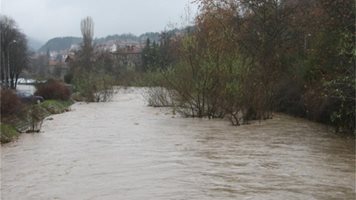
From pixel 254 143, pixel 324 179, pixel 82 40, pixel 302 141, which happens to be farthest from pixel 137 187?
pixel 82 40

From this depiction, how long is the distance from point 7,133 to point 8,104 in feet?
19.0

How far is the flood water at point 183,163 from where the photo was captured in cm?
1149

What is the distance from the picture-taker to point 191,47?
28.4 m

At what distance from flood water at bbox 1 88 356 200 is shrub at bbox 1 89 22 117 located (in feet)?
12.1

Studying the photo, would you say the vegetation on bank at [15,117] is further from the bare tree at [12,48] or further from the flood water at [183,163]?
the bare tree at [12,48]

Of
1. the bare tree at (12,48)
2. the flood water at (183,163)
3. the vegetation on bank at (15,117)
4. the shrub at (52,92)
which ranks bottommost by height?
the flood water at (183,163)

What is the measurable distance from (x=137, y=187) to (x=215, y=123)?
14401 millimetres

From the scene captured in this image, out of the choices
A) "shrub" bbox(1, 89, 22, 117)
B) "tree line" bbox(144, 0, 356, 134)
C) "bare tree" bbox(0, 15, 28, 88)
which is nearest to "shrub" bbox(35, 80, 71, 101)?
"tree line" bbox(144, 0, 356, 134)

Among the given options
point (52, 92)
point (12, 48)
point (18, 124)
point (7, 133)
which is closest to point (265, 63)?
point (18, 124)

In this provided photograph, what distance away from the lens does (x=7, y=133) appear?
22953 mm

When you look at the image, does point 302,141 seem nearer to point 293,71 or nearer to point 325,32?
point 325,32

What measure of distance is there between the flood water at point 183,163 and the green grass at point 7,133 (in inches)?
28.5

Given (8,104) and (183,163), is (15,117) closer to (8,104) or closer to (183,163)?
(8,104)

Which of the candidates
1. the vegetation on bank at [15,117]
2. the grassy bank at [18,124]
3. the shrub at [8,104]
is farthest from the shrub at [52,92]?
the shrub at [8,104]
